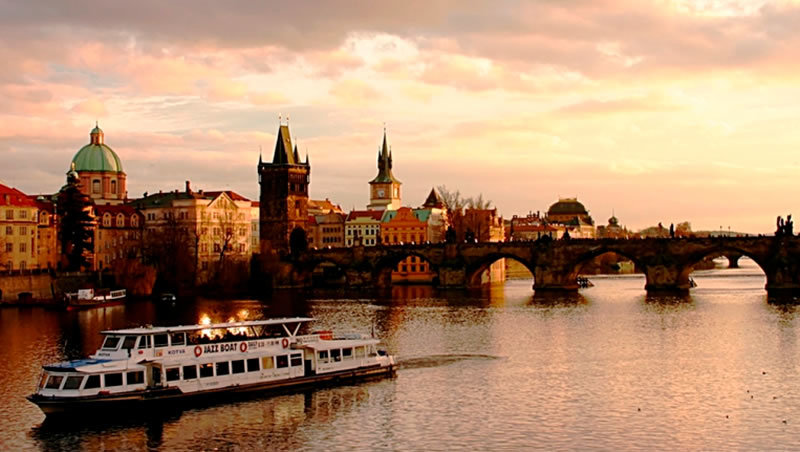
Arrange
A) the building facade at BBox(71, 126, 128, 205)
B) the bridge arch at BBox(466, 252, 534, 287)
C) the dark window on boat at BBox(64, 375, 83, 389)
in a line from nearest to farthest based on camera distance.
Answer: the dark window on boat at BBox(64, 375, 83, 389), the bridge arch at BBox(466, 252, 534, 287), the building facade at BBox(71, 126, 128, 205)

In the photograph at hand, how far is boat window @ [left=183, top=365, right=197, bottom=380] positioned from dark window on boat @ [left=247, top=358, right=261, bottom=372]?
2642mm

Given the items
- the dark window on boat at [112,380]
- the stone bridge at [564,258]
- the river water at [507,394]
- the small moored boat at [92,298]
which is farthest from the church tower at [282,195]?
the dark window on boat at [112,380]

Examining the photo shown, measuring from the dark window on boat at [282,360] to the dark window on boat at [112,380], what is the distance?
A: 7597mm


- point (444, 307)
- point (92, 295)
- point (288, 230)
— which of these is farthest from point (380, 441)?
point (288, 230)

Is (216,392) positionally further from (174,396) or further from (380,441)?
(380,441)

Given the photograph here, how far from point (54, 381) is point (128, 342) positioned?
365 cm

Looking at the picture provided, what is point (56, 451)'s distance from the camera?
3800cm

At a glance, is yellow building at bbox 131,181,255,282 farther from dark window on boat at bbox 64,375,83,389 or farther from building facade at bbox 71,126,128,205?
dark window on boat at bbox 64,375,83,389

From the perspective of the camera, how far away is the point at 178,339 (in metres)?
47.5

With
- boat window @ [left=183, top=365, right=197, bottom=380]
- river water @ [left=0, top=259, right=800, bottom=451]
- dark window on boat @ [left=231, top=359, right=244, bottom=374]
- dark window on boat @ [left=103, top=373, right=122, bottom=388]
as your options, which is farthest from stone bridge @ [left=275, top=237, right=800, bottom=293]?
dark window on boat @ [left=103, top=373, right=122, bottom=388]

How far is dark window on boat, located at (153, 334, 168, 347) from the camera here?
1842 inches

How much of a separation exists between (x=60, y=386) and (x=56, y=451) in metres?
5.67

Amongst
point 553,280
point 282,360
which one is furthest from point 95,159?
point 282,360

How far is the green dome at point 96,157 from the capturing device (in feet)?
557
